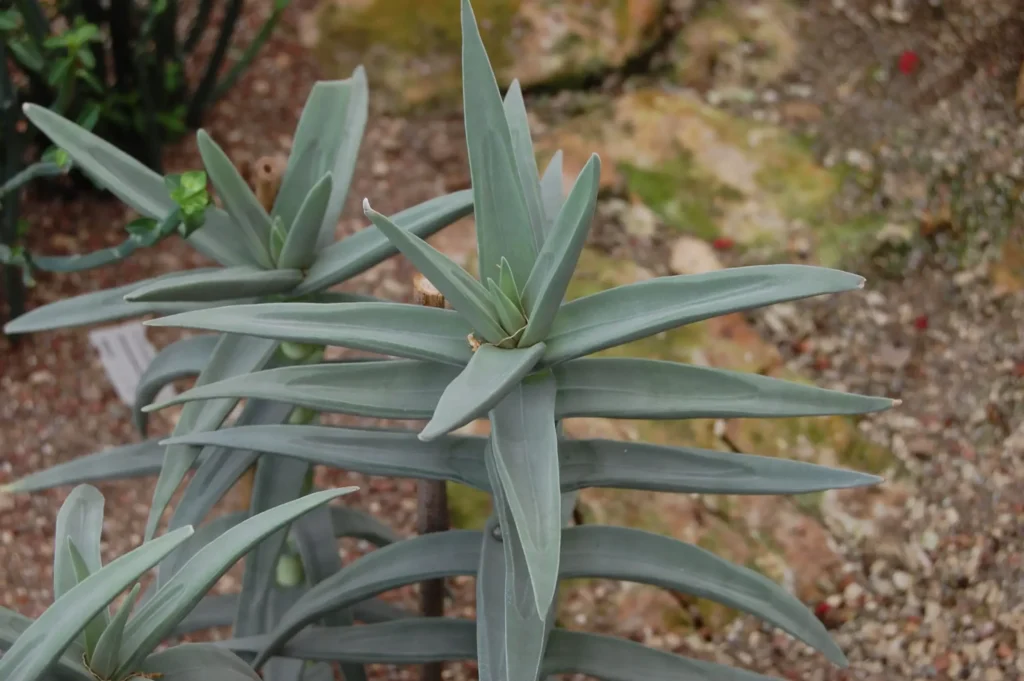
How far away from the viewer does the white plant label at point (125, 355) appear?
5.23 ft

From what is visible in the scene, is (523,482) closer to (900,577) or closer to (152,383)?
(152,383)

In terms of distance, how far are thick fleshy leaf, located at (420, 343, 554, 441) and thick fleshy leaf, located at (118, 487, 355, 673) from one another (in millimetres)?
82

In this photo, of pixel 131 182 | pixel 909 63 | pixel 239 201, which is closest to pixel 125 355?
pixel 131 182

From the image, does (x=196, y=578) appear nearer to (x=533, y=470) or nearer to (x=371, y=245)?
(x=533, y=470)

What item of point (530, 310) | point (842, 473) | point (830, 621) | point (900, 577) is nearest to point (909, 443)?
point (900, 577)

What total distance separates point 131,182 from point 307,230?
221 millimetres

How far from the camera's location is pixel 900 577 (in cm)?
147

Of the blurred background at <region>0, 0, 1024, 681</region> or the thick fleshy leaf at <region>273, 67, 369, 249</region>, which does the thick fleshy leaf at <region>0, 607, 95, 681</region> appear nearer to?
the thick fleshy leaf at <region>273, 67, 369, 249</region>

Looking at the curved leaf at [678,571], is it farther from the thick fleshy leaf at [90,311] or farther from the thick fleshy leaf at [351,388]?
the thick fleshy leaf at [90,311]

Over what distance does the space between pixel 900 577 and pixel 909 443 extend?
27cm

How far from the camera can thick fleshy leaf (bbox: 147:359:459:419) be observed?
64 cm

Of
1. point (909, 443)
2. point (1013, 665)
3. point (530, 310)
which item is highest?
point (530, 310)

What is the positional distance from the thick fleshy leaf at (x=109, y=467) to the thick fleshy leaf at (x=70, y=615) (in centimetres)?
45

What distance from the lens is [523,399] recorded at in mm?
632
